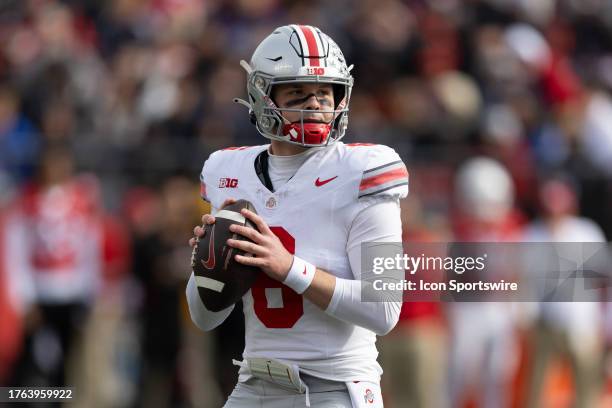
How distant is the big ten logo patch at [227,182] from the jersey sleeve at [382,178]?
474 millimetres

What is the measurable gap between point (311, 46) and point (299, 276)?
790 millimetres

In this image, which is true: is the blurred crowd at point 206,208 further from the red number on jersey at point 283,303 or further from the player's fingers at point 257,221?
the player's fingers at point 257,221

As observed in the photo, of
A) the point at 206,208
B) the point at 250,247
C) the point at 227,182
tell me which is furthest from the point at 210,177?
the point at 206,208

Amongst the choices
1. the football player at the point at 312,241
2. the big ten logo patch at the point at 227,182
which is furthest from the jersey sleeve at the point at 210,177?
the football player at the point at 312,241

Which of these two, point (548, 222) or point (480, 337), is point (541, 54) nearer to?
point (548, 222)

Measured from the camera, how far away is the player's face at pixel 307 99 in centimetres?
388

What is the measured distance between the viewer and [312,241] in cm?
380

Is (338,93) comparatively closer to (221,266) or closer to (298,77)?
(298,77)

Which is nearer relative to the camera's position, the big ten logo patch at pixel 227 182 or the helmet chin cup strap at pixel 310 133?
the helmet chin cup strap at pixel 310 133

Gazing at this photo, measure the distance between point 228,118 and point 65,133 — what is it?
1.22 meters

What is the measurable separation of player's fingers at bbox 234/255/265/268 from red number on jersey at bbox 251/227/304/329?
0.17 metres

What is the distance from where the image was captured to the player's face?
3.88m

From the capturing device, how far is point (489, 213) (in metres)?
8.71

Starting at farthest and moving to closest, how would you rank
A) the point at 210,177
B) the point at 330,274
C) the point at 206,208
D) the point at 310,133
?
the point at 206,208 → the point at 210,177 → the point at 310,133 → the point at 330,274
